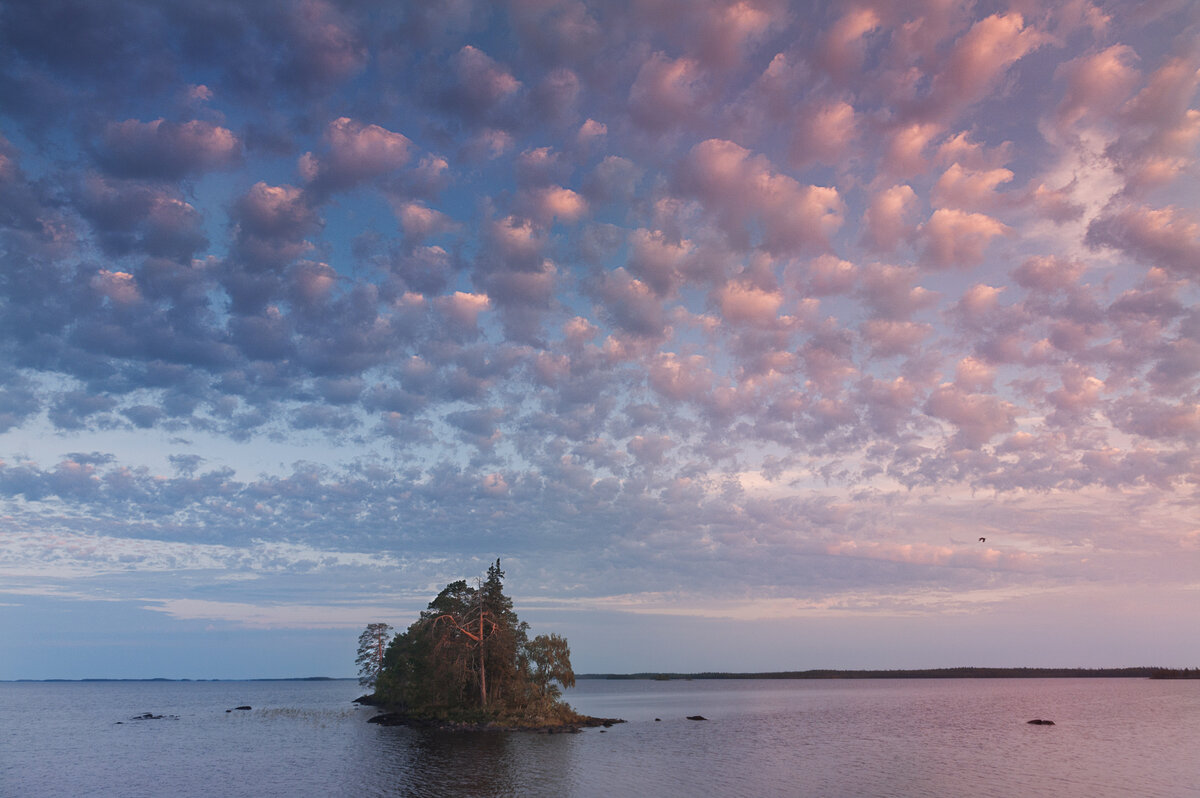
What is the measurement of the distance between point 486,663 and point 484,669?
1076 mm

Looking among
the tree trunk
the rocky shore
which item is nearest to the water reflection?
the rocky shore

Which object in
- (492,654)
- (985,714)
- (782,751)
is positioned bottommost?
(985,714)

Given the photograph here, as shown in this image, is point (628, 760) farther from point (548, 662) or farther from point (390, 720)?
point (390, 720)

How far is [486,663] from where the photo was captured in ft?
301

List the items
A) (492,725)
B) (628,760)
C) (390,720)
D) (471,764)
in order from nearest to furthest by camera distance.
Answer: (471,764) → (628,760) → (492,725) → (390,720)

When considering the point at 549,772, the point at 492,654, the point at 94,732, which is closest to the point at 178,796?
the point at 549,772

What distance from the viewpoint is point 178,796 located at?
4944 cm

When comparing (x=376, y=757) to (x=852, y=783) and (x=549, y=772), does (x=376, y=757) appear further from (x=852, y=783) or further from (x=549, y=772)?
(x=852, y=783)

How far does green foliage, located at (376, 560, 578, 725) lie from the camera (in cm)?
8856

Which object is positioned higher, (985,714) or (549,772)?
(549,772)

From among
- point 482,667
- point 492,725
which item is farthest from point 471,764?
point 492,725

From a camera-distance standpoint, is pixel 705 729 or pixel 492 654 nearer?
pixel 492 654

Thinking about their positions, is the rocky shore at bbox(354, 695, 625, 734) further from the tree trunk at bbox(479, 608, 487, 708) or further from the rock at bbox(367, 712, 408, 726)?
the tree trunk at bbox(479, 608, 487, 708)

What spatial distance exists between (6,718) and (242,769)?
115050mm
